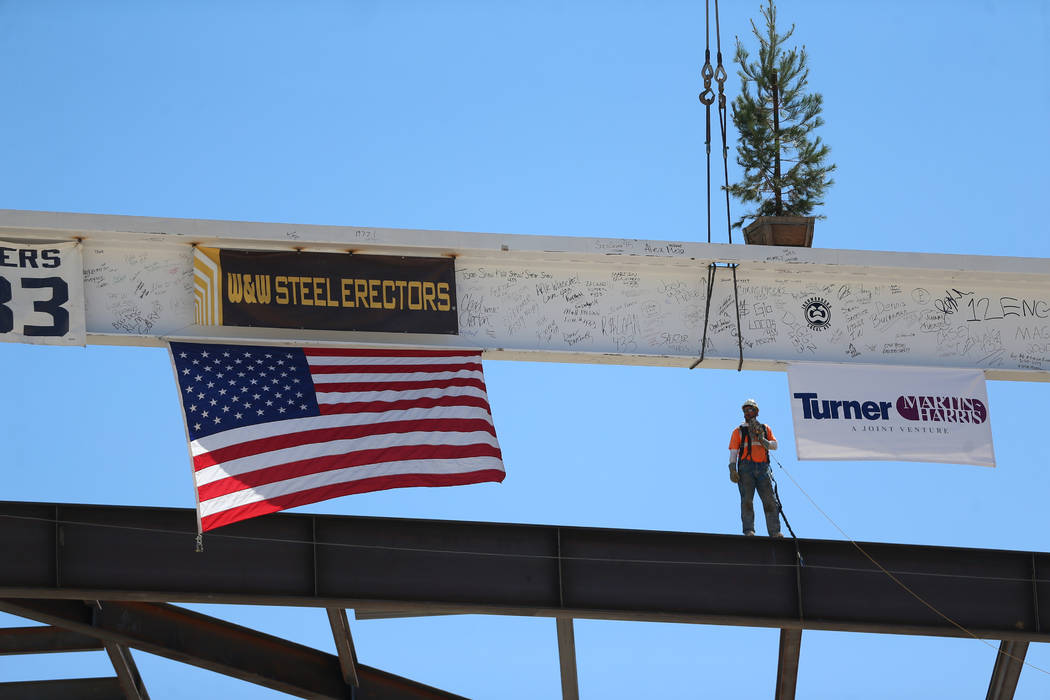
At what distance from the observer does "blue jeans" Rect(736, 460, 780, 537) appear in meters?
16.3

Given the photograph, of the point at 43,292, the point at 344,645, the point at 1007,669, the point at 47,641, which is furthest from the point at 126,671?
the point at 1007,669

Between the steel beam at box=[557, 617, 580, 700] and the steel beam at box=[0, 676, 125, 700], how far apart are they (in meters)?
7.16

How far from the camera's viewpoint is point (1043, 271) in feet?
56.7

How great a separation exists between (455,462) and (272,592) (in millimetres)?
2770

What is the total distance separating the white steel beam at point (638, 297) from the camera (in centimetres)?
1589

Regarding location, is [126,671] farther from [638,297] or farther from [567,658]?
[638,297]

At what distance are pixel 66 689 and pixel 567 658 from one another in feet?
26.9

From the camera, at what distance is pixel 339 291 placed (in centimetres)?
1619

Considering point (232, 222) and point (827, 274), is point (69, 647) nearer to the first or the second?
point (232, 222)

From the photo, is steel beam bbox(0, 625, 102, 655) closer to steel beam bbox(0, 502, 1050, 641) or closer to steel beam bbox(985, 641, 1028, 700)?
steel beam bbox(0, 502, 1050, 641)

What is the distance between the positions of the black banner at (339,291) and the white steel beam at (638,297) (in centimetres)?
13

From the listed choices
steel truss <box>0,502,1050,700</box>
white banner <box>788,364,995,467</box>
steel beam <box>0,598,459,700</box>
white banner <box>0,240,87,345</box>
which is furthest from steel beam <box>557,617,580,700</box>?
white banner <box>0,240,87,345</box>

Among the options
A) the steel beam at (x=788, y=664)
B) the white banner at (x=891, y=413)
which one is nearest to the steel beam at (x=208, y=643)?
the steel beam at (x=788, y=664)

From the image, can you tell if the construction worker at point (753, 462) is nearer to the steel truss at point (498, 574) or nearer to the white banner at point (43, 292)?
the steel truss at point (498, 574)
